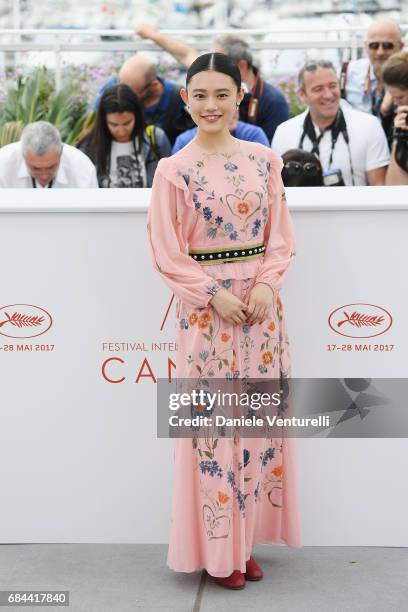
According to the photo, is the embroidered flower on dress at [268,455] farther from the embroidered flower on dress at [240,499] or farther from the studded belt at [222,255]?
the studded belt at [222,255]

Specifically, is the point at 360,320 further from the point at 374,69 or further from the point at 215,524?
the point at 374,69

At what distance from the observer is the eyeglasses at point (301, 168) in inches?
188

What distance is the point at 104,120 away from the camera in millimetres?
5945

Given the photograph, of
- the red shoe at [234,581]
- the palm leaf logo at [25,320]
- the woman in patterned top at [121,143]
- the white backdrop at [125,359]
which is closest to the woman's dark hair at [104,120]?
the woman in patterned top at [121,143]

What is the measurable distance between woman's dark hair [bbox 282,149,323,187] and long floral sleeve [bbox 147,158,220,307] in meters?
1.16

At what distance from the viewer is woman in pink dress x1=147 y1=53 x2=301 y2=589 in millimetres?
3691

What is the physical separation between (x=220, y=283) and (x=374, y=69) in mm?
3309

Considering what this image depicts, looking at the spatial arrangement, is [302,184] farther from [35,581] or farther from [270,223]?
[35,581]

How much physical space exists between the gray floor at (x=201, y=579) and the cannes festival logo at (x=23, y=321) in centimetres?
87

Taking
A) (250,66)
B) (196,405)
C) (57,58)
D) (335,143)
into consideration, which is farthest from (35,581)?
(57,58)

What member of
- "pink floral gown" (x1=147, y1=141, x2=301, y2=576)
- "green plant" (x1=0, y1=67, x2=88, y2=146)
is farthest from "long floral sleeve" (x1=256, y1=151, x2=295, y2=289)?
"green plant" (x1=0, y1=67, x2=88, y2=146)

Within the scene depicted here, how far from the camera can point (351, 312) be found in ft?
13.6

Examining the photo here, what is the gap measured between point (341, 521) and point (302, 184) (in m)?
1.52

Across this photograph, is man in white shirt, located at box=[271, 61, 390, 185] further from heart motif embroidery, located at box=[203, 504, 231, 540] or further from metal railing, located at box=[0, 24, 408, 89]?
heart motif embroidery, located at box=[203, 504, 231, 540]
